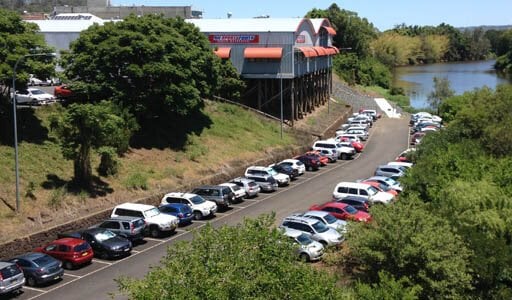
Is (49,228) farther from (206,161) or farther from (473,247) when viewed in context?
(473,247)

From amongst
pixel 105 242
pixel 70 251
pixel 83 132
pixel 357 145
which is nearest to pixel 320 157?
pixel 357 145

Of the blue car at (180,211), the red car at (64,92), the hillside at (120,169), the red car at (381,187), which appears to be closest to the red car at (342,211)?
the red car at (381,187)

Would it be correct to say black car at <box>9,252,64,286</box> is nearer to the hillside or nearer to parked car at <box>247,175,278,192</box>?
the hillside

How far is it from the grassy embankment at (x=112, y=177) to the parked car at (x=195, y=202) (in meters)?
1.92

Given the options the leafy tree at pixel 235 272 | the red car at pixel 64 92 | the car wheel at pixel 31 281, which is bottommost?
the car wheel at pixel 31 281

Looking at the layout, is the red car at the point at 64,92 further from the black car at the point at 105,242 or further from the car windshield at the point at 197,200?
the black car at the point at 105,242

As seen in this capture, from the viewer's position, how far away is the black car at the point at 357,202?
107 feet

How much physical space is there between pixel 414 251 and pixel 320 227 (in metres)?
8.52

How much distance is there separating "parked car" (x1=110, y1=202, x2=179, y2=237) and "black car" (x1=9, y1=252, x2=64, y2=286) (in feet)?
20.1

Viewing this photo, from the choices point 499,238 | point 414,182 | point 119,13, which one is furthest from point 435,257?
point 119,13

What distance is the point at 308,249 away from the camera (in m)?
25.6

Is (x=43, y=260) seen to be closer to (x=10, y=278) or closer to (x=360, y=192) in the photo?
(x=10, y=278)

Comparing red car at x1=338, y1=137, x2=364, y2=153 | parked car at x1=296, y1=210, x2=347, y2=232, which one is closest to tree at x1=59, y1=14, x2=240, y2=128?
parked car at x1=296, y1=210, x2=347, y2=232

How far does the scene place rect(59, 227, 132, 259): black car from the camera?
26578 millimetres
